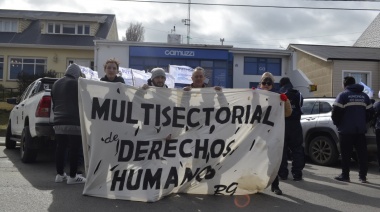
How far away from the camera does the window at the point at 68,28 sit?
34.3 metres

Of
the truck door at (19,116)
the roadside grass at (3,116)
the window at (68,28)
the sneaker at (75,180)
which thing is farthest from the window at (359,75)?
the sneaker at (75,180)

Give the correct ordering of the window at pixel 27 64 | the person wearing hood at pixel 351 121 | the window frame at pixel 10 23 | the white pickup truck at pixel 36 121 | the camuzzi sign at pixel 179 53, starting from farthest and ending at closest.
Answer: the window frame at pixel 10 23 < the window at pixel 27 64 < the camuzzi sign at pixel 179 53 < the white pickup truck at pixel 36 121 < the person wearing hood at pixel 351 121

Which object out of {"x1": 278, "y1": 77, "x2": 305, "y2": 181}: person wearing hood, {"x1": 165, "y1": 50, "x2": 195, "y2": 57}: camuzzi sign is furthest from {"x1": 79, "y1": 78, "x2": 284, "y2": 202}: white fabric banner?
{"x1": 165, "y1": 50, "x2": 195, "y2": 57}: camuzzi sign

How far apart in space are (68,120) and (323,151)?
5.81 meters

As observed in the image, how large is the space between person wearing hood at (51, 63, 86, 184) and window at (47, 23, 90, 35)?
28.9 metres

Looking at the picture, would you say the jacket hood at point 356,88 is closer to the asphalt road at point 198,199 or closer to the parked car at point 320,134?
the asphalt road at point 198,199

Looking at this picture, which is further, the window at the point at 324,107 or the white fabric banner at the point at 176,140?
the window at the point at 324,107

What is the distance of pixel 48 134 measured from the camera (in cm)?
776

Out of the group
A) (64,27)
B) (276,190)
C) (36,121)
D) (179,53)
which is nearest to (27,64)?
(64,27)

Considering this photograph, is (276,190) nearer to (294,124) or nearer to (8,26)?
(294,124)

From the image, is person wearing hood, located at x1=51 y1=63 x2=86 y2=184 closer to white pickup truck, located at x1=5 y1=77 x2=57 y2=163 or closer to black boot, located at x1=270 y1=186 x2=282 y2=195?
white pickup truck, located at x1=5 y1=77 x2=57 y2=163

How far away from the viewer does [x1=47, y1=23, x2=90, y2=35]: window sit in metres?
34.3

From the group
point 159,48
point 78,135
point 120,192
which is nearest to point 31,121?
point 78,135

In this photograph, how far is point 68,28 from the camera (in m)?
34.4
